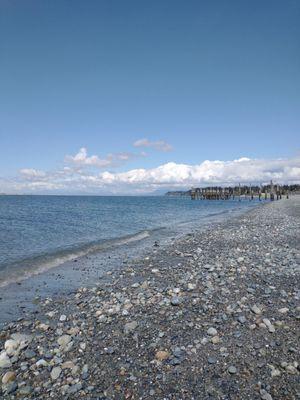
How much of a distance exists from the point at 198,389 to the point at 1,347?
4524 mm

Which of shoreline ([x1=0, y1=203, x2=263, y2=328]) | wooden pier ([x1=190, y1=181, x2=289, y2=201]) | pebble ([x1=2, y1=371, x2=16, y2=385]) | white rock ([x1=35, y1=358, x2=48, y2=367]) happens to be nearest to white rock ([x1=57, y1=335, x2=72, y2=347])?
white rock ([x1=35, y1=358, x2=48, y2=367])

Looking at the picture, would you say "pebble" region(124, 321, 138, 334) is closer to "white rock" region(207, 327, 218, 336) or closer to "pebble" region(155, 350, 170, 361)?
"pebble" region(155, 350, 170, 361)

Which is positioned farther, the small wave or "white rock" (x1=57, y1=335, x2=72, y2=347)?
the small wave

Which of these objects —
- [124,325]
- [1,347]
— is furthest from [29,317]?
[124,325]

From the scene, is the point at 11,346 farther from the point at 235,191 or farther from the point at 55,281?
the point at 235,191

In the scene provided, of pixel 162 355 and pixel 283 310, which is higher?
pixel 283 310

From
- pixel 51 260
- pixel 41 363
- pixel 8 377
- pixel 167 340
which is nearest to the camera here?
pixel 8 377

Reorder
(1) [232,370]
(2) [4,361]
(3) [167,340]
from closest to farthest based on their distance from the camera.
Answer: (1) [232,370] → (2) [4,361] → (3) [167,340]

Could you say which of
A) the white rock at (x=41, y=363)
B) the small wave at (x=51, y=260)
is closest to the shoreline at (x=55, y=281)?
the small wave at (x=51, y=260)

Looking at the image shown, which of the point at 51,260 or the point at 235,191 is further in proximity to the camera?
the point at 235,191

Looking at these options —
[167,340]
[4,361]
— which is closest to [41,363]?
[4,361]

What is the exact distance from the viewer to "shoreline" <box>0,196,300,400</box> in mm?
5227

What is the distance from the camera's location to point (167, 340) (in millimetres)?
6645

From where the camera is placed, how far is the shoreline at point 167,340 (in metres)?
5.23
